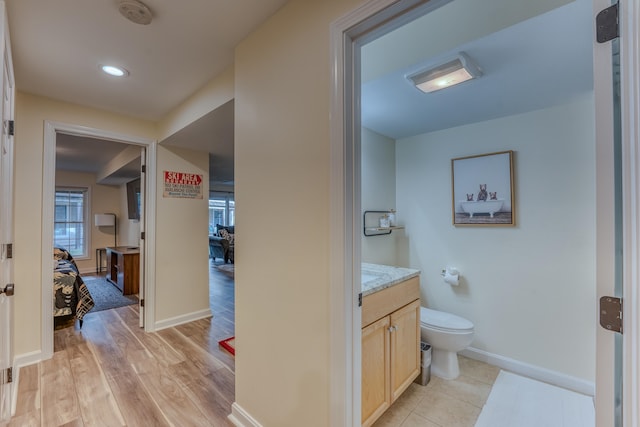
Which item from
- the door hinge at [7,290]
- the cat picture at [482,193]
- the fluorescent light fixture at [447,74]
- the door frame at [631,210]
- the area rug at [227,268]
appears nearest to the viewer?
the door frame at [631,210]

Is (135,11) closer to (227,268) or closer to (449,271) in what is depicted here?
(449,271)

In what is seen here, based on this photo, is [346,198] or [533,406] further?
[533,406]

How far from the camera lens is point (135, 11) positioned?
1418 millimetres

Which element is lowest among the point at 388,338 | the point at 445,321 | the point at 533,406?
the point at 533,406

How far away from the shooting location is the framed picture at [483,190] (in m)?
2.48

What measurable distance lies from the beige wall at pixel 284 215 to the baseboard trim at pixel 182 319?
6.10 feet

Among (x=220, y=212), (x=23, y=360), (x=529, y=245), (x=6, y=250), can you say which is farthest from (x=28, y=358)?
(x=220, y=212)

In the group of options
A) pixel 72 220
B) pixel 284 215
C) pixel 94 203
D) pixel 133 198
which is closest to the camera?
pixel 284 215

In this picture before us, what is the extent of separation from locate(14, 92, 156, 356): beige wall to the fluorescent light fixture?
124 inches

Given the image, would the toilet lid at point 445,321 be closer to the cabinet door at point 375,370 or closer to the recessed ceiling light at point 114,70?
the cabinet door at point 375,370

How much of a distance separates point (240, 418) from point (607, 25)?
2302 mm

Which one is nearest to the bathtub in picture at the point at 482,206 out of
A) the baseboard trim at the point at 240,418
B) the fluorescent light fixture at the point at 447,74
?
the fluorescent light fixture at the point at 447,74

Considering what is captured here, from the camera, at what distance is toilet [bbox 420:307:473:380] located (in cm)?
213

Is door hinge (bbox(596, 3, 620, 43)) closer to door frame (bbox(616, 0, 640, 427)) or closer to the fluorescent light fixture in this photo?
door frame (bbox(616, 0, 640, 427))
